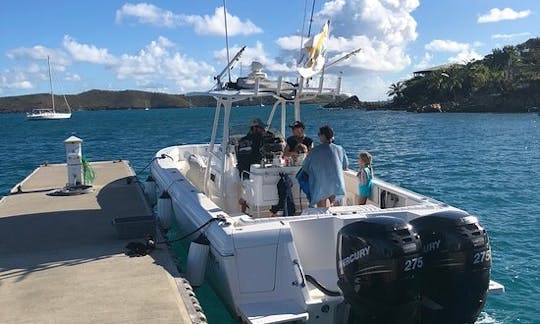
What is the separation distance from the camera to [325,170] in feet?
23.5

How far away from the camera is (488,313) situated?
7852 mm

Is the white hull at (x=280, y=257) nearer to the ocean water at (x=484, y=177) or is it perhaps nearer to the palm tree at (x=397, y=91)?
the ocean water at (x=484, y=177)

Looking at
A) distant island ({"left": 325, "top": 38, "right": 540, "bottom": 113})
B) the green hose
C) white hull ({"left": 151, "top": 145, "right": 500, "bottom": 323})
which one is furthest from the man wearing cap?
distant island ({"left": 325, "top": 38, "right": 540, "bottom": 113})

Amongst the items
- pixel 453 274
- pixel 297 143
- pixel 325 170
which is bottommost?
pixel 453 274

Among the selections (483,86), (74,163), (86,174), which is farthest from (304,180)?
(483,86)

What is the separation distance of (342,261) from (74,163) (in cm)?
811

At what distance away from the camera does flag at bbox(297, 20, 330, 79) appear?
25.7ft

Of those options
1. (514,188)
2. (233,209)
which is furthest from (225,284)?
(514,188)

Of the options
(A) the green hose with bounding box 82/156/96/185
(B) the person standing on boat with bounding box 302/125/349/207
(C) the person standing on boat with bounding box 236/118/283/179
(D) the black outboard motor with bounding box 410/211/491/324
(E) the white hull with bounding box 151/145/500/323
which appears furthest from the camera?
(A) the green hose with bounding box 82/156/96/185

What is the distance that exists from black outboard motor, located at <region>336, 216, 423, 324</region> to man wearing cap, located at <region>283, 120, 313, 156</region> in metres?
3.12

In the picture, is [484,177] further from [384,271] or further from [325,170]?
[384,271]

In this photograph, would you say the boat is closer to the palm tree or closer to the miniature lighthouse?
the miniature lighthouse

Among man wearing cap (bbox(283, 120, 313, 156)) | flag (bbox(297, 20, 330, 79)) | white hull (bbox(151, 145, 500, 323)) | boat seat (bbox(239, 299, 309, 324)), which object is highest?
flag (bbox(297, 20, 330, 79))

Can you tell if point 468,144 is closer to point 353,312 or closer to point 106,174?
point 106,174
